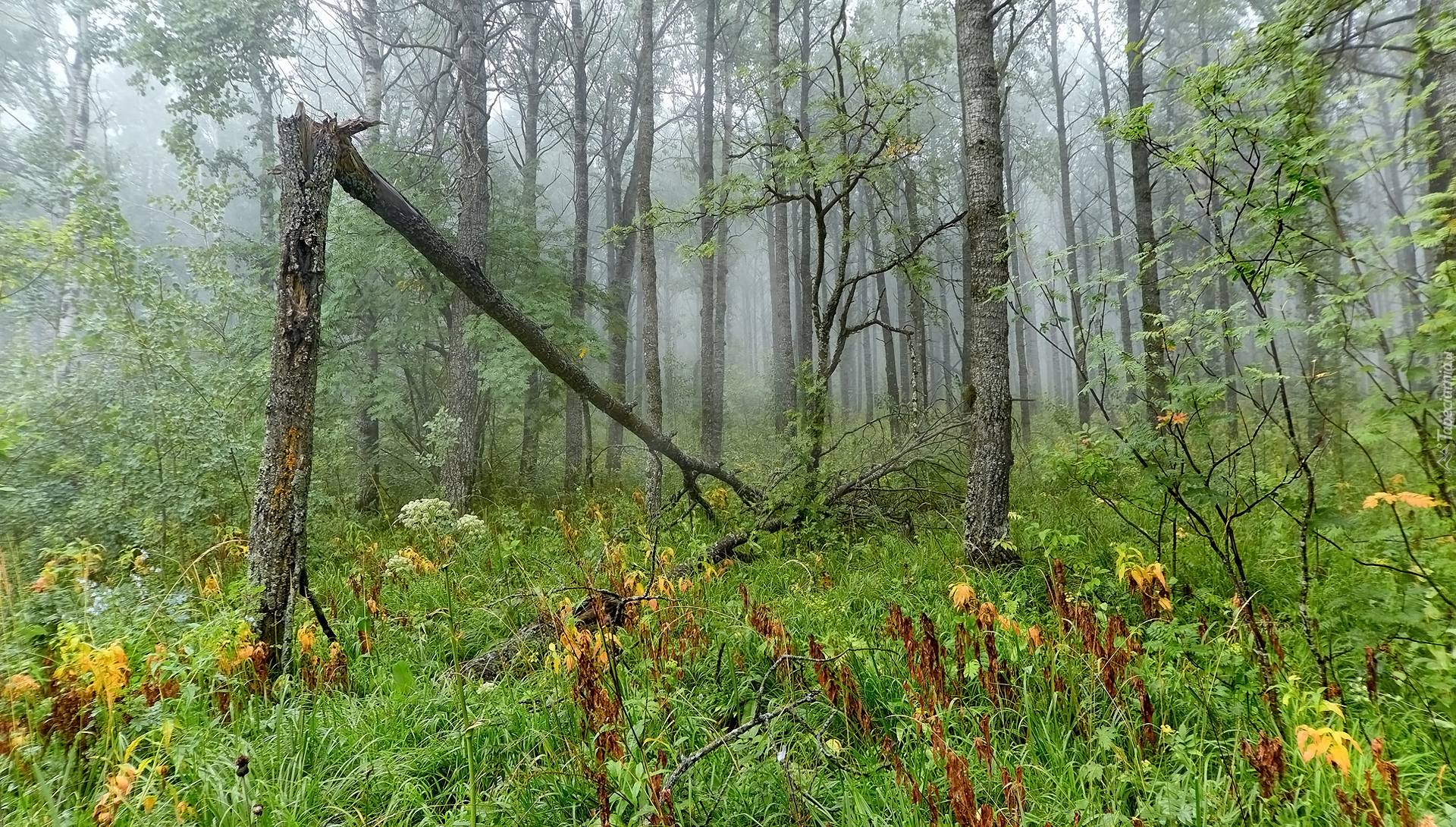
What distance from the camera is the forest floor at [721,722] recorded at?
1.96 m

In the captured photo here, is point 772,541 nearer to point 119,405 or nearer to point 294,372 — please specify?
point 294,372

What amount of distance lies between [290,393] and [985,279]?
4.75 meters

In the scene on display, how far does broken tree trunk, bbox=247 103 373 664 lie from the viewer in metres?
3.01

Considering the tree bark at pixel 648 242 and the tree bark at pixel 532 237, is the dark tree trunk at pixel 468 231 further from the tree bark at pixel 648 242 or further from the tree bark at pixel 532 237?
the tree bark at pixel 648 242

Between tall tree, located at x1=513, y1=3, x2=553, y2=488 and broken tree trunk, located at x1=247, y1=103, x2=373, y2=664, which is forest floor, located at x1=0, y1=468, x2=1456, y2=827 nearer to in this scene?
broken tree trunk, located at x1=247, y1=103, x2=373, y2=664

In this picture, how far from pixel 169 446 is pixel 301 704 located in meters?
4.75

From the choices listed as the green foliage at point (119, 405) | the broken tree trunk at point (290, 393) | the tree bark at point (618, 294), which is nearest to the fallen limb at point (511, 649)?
the broken tree trunk at point (290, 393)

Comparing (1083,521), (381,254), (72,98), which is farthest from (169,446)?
(72,98)

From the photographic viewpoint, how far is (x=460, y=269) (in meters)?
3.89

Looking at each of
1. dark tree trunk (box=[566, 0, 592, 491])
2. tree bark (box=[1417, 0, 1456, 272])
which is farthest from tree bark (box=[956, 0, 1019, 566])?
dark tree trunk (box=[566, 0, 592, 491])

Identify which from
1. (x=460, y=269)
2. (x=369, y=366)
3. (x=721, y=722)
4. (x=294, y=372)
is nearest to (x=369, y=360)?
(x=369, y=366)

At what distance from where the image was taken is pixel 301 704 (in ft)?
9.00

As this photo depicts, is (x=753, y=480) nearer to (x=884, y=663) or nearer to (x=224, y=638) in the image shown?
(x=884, y=663)

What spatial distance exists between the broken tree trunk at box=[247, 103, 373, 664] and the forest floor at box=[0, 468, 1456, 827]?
6.2 inches
